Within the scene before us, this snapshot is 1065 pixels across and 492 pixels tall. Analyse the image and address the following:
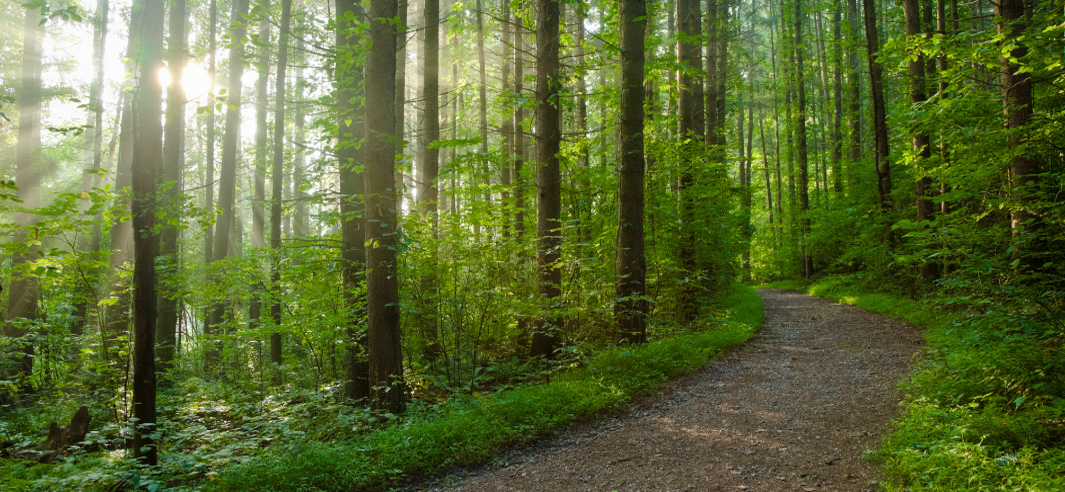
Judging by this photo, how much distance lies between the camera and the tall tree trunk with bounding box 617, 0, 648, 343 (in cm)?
794

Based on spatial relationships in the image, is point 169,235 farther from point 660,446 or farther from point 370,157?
point 660,446

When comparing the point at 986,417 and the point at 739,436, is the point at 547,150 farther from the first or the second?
the point at 986,417

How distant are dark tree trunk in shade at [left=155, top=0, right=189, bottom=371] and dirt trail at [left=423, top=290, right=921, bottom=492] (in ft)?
15.4

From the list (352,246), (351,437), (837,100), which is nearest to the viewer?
(351,437)

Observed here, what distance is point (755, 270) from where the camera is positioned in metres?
30.7

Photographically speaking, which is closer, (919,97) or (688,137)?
(919,97)

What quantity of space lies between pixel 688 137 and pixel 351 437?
10.3 meters

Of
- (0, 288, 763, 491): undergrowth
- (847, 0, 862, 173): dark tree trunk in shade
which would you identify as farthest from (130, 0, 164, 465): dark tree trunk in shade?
(847, 0, 862, 173): dark tree trunk in shade

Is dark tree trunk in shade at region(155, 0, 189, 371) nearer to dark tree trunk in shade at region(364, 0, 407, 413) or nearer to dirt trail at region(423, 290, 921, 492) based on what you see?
dark tree trunk in shade at region(364, 0, 407, 413)

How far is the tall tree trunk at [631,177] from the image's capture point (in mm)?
7941

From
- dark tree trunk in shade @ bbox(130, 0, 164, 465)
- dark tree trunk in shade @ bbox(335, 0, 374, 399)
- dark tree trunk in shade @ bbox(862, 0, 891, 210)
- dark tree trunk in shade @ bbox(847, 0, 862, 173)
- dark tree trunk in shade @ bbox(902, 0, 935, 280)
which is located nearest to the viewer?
dark tree trunk in shade @ bbox(130, 0, 164, 465)

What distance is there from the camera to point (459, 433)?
4.83 metres

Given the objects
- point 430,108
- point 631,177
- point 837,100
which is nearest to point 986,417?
point 631,177

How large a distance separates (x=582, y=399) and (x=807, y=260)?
2015cm
